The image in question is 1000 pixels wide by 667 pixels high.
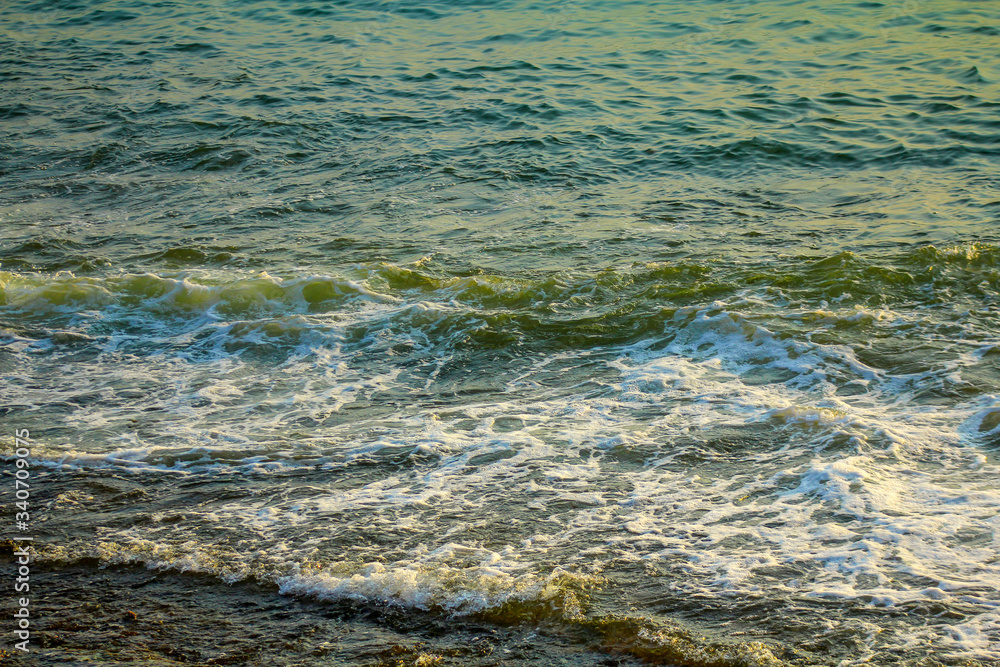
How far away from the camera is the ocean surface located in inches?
139

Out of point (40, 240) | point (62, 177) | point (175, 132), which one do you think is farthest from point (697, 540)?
point (175, 132)

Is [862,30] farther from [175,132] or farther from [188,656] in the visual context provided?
[188,656]

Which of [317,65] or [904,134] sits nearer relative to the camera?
[904,134]

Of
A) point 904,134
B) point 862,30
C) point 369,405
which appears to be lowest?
point 369,405

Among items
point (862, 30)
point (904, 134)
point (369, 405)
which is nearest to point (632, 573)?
point (369, 405)

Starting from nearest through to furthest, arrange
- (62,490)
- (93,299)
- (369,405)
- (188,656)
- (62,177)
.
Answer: (188,656) → (62,490) → (369,405) → (93,299) → (62,177)

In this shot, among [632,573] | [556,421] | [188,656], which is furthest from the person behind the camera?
[556,421]

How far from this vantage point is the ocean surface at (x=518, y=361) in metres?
3.53

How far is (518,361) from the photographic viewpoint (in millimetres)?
6117

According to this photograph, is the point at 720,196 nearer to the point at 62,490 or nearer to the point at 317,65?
the point at 62,490

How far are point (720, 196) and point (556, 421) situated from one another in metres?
4.96

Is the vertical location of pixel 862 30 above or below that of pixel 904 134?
above

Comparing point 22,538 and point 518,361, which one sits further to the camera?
point 518,361

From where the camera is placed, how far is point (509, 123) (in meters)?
11.9
